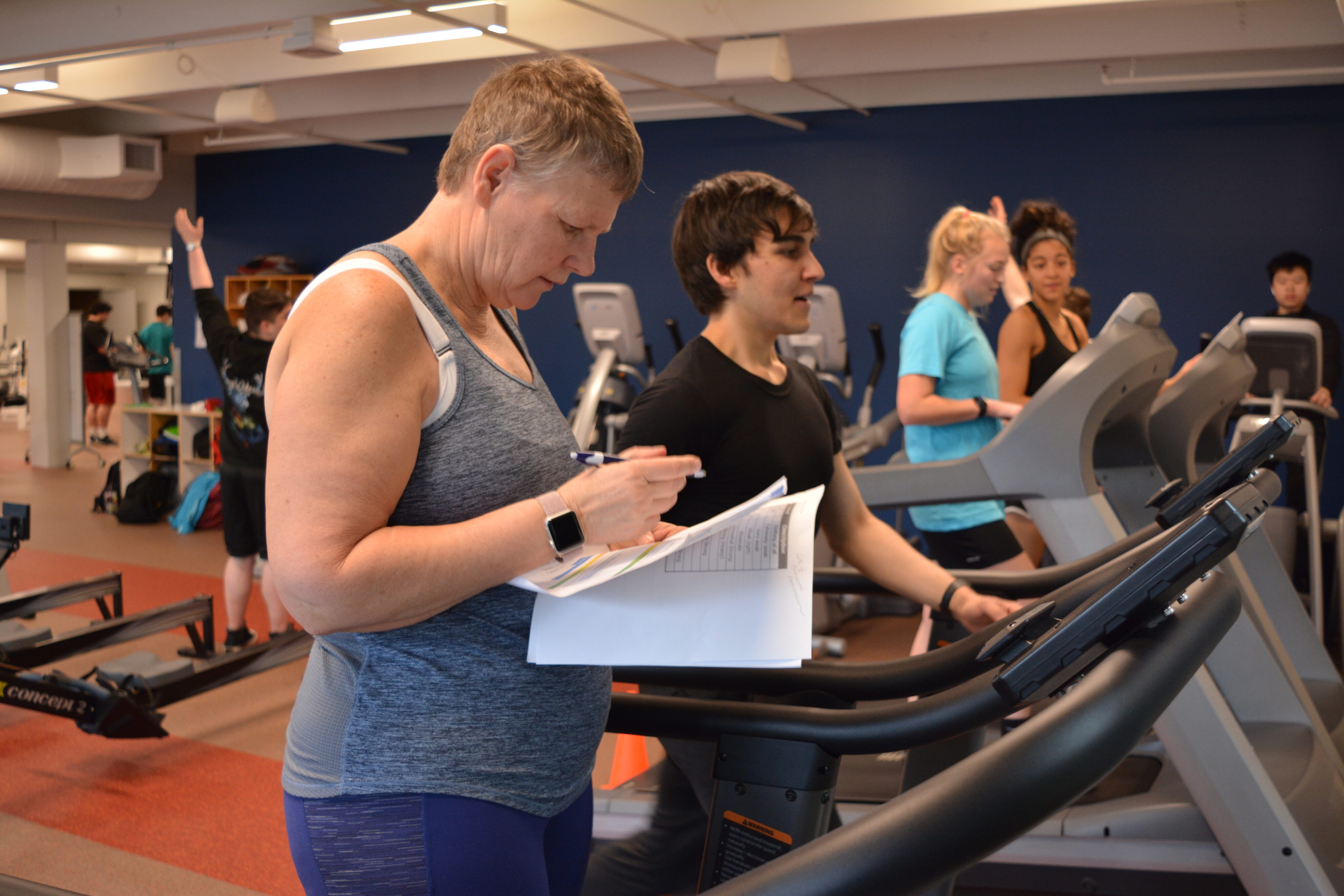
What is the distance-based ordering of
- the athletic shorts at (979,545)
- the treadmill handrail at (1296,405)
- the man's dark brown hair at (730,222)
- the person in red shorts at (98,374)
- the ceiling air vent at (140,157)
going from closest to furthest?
the man's dark brown hair at (730,222)
the athletic shorts at (979,545)
the treadmill handrail at (1296,405)
the ceiling air vent at (140,157)
the person in red shorts at (98,374)

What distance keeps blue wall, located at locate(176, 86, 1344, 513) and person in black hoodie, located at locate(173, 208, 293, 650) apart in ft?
7.94

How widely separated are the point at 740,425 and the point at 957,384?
139 cm

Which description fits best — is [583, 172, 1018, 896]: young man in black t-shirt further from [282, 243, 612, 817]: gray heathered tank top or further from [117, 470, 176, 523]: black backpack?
[117, 470, 176, 523]: black backpack

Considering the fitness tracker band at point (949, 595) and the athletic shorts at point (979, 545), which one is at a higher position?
the fitness tracker band at point (949, 595)

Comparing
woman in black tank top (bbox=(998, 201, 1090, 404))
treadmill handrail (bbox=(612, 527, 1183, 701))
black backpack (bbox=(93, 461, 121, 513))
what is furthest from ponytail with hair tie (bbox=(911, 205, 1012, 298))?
black backpack (bbox=(93, 461, 121, 513))

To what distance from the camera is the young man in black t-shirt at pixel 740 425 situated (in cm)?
167

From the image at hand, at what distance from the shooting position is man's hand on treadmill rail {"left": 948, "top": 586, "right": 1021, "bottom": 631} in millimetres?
1618

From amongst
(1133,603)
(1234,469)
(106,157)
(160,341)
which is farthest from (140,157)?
(1133,603)

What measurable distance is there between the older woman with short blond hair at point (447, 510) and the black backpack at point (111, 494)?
7983mm

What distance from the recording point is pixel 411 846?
35.7 inches

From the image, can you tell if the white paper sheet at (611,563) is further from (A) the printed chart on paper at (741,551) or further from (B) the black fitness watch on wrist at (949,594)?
(B) the black fitness watch on wrist at (949,594)

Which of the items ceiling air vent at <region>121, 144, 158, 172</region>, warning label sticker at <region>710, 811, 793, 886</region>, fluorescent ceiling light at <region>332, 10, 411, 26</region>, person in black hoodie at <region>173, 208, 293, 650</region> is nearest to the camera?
warning label sticker at <region>710, 811, 793, 886</region>

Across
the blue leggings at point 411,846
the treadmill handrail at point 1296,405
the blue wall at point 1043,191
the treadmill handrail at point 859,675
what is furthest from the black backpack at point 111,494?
the blue leggings at point 411,846

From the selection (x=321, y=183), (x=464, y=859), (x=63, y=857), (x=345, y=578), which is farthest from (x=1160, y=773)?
(x=321, y=183)
